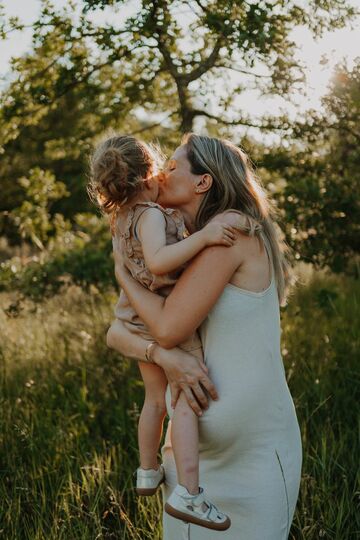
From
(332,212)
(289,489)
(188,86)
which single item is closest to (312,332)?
(332,212)

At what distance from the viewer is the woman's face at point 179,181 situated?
251 centimetres

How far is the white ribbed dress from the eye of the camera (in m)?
2.31

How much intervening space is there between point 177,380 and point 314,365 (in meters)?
2.36

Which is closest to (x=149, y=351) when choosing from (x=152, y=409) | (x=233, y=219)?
(x=152, y=409)

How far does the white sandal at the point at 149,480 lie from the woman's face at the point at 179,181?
96 centimetres

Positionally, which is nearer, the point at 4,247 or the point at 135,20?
the point at 135,20

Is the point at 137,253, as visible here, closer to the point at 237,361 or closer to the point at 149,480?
the point at 237,361

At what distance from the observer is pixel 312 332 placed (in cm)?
520

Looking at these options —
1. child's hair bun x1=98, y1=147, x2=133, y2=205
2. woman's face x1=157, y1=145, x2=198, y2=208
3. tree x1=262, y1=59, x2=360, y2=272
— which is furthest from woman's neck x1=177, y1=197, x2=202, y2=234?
tree x1=262, y1=59, x2=360, y2=272

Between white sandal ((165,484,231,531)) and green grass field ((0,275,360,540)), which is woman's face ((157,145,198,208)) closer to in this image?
white sandal ((165,484,231,531))

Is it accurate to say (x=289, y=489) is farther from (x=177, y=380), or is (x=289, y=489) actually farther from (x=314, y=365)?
(x=314, y=365)

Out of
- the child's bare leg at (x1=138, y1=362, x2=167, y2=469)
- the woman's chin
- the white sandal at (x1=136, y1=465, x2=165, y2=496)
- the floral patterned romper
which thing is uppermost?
the woman's chin

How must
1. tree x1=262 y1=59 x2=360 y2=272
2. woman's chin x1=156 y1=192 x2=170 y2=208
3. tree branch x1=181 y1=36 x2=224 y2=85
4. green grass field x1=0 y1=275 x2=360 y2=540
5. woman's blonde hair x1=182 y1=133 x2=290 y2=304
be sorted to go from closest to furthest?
woman's blonde hair x1=182 y1=133 x2=290 y2=304
woman's chin x1=156 y1=192 x2=170 y2=208
green grass field x1=0 y1=275 x2=360 y2=540
tree x1=262 y1=59 x2=360 y2=272
tree branch x1=181 y1=36 x2=224 y2=85

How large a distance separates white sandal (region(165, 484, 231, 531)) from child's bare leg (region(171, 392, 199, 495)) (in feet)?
0.11
